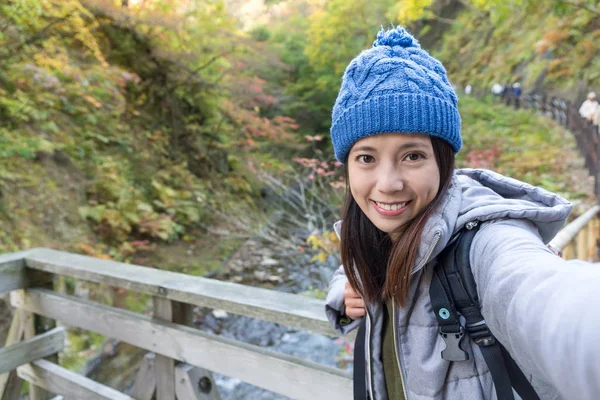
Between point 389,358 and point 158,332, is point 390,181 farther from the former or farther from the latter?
point 158,332

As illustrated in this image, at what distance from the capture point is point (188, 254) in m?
8.50

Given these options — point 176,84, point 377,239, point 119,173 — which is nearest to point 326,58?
point 176,84

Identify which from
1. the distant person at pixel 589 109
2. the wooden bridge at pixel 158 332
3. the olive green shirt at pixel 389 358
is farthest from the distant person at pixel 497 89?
the olive green shirt at pixel 389 358

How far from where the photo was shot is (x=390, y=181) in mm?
996

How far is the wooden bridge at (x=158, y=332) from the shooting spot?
1.55m

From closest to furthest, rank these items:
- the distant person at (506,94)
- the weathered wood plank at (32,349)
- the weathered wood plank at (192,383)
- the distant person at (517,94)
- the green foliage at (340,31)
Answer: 1. the weathered wood plank at (192,383)
2. the weathered wood plank at (32,349)
3. the green foliage at (340,31)
4. the distant person at (517,94)
5. the distant person at (506,94)

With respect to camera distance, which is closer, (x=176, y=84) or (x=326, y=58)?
(x=176, y=84)

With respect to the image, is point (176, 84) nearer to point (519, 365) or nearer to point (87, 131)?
point (87, 131)

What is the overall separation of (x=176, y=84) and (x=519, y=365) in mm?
11270

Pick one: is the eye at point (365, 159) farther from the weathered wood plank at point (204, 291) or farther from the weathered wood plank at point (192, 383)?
the weathered wood plank at point (192, 383)

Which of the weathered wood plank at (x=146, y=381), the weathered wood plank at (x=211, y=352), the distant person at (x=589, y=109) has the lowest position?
the weathered wood plank at (x=146, y=381)

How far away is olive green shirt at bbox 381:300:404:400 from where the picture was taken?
1.05 m

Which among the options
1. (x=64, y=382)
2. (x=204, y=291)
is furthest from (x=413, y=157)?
(x=64, y=382)

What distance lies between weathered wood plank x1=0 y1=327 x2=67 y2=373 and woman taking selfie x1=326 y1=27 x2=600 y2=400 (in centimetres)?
209
